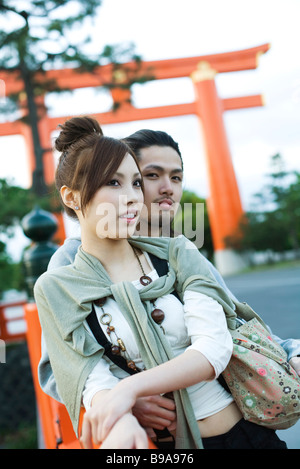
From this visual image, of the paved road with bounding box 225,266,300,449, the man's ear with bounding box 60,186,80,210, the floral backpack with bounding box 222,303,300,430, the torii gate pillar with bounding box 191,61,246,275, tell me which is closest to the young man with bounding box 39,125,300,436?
the man's ear with bounding box 60,186,80,210

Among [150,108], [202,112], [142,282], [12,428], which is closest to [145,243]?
[142,282]

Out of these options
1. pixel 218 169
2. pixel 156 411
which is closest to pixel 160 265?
pixel 156 411

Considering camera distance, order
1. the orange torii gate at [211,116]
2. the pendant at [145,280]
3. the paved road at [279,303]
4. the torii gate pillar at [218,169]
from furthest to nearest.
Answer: the torii gate pillar at [218,169]
the orange torii gate at [211,116]
the paved road at [279,303]
the pendant at [145,280]

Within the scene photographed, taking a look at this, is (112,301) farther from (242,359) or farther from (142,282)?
(242,359)

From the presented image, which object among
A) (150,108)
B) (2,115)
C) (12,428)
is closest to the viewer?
(12,428)

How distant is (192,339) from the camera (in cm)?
76

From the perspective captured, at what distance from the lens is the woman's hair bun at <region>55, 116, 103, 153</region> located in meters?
0.90

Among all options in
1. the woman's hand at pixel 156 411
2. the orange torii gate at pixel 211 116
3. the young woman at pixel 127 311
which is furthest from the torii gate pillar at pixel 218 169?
the woman's hand at pixel 156 411

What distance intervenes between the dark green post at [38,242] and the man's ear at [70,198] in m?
1.37

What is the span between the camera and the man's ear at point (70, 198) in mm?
898

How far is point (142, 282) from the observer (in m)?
0.84

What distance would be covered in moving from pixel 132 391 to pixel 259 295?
6306mm

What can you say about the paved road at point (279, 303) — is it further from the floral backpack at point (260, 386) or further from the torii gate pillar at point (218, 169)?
the torii gate pillar at point (218, 169)

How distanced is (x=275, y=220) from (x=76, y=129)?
1275 centimetres
